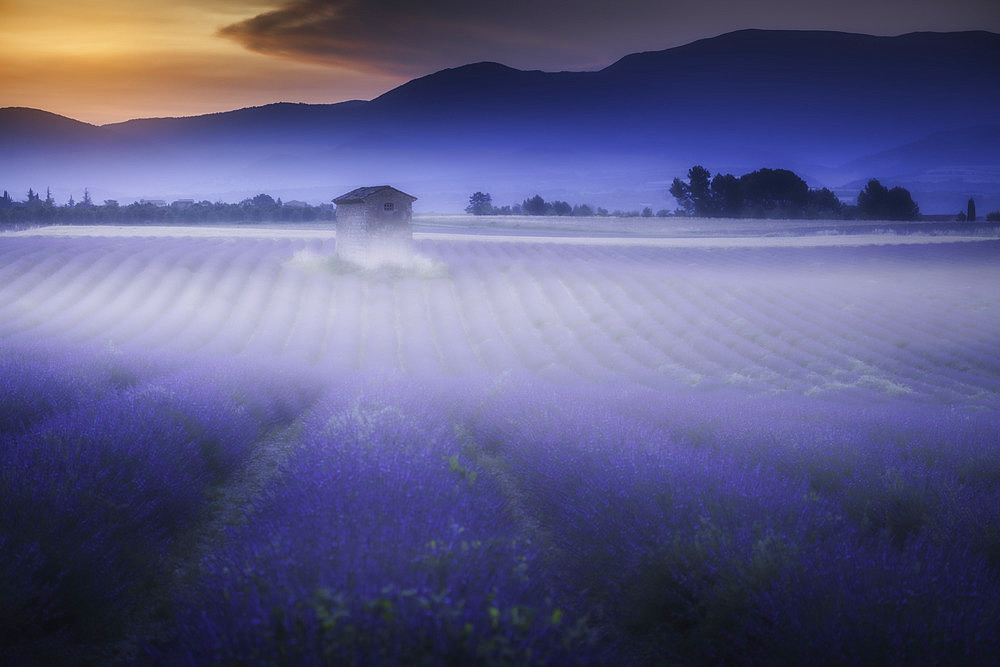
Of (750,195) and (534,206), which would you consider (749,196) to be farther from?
(534,206)

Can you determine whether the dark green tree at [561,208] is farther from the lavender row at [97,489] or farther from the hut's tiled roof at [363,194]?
the lavender row at [97,489]

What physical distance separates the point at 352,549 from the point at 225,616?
442mm

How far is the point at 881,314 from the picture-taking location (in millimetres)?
15047

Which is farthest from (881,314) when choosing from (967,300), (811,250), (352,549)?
(352,549)

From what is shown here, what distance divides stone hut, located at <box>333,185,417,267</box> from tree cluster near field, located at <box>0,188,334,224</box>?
3055 cm

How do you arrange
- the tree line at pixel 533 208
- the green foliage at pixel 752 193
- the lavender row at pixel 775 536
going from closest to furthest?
the lavender row at pixel 775 536
the green foliage at pixel 752 193
the tree line at pixel 533 208

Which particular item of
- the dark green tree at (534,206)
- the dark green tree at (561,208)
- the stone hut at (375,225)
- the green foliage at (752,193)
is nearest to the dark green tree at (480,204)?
the dark green tree at (534,206)

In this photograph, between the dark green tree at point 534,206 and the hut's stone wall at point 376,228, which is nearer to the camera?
the hut's stone wall at point 376,228

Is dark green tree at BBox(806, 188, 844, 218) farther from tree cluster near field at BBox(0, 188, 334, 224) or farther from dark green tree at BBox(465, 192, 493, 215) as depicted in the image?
tree cluster near field at BBox(0, 188, 334, 224)

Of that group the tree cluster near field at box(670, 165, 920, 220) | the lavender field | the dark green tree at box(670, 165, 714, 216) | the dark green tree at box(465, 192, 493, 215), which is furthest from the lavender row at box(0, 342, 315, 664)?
the dark green tree at box(465, 192, 493, 215)

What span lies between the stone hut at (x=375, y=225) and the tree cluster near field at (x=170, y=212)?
3055 centimetres

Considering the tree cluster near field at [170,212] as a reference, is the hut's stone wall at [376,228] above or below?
below

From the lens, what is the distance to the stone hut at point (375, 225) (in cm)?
1978

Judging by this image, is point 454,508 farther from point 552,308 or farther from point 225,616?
point 552,308
